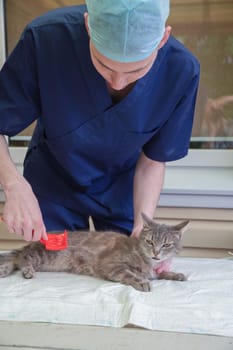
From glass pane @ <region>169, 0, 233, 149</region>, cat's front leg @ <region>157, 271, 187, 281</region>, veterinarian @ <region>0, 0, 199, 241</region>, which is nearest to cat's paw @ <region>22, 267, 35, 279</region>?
veterinarian @ <region>0, 0, 199, 241</region>

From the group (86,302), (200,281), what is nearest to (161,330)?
(86,302)

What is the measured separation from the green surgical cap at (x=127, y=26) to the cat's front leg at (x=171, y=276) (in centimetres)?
60

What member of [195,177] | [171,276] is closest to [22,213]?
[171,276]

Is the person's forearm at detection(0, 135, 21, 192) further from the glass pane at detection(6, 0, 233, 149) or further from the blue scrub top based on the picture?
the glass pane at detection(6, 0, 233, 149)

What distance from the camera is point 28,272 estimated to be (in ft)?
3.97

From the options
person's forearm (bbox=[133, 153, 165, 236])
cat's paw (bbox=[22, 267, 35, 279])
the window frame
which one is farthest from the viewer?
the window frame

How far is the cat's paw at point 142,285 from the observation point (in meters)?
1.13

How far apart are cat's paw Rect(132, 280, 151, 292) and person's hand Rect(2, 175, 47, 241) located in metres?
0.27

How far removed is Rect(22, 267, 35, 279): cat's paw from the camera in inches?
47.2

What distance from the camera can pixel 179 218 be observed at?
6.02ft

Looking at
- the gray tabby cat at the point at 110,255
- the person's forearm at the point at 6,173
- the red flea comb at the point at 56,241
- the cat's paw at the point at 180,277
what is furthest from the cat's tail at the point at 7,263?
the cat's paw at the point at 180,277

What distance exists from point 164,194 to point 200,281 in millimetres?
617

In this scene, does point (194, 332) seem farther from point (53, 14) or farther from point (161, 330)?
point (53, 14)

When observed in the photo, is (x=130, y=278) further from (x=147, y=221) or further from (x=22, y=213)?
(x=22, y=213)
